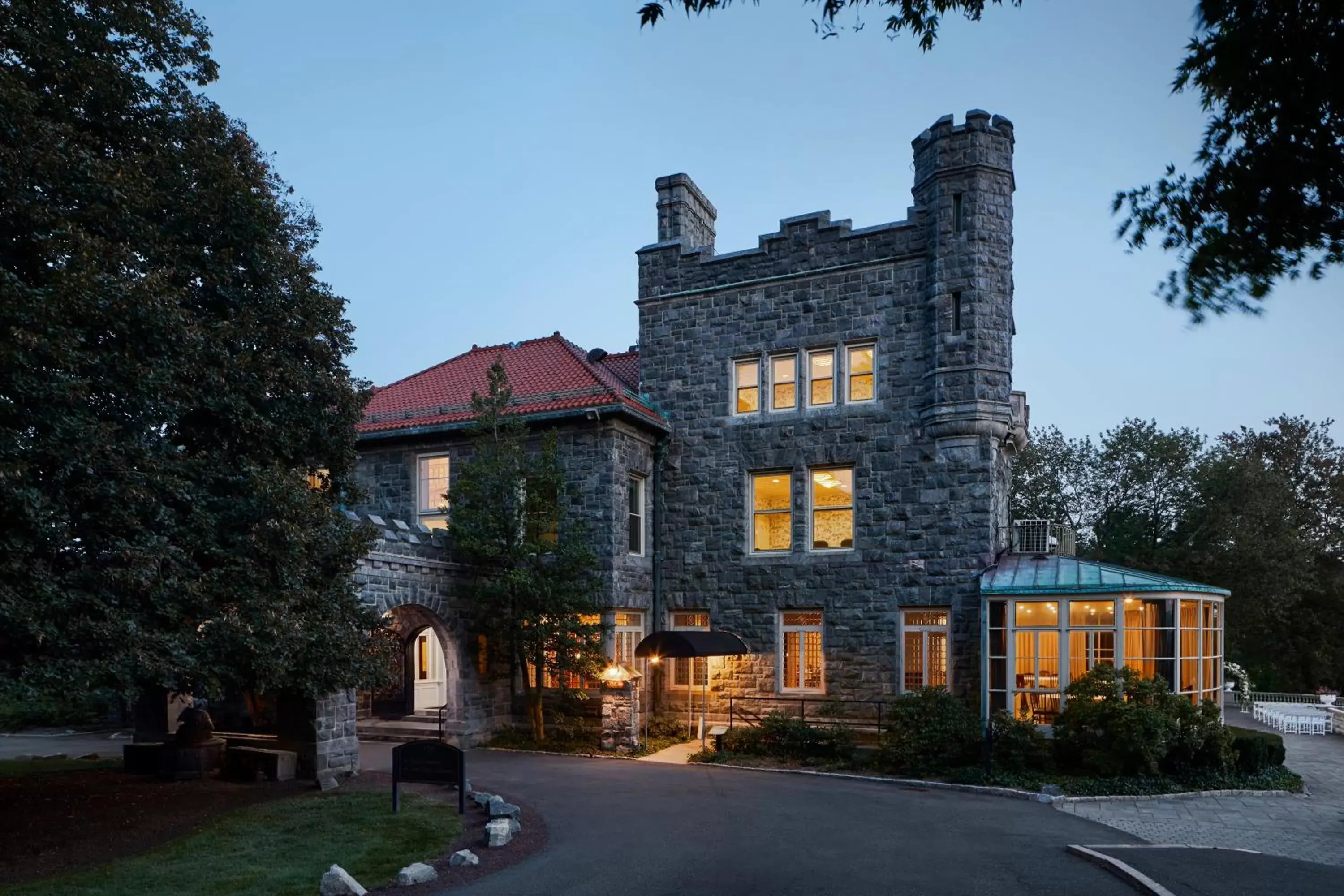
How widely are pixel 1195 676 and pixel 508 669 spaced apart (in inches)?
521

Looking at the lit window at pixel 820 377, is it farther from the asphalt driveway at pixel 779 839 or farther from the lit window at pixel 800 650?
the asphalt driveway at pixel 779 839

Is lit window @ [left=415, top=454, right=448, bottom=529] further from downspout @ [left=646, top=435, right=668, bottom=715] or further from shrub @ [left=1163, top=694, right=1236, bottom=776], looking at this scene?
shrub @ [left=1163, top=694, right=1236, bottom=776]

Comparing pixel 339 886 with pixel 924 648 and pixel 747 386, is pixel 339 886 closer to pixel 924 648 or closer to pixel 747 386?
pixel 924 648

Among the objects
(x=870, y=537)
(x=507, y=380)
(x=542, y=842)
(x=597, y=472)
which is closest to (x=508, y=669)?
(x=597, y=472)

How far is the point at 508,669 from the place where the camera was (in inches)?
775

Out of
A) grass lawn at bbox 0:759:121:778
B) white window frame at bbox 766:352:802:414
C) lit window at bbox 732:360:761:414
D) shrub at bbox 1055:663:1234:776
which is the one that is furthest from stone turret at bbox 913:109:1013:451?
grass lawn at bbox 0:759:121:778

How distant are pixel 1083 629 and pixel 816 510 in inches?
225

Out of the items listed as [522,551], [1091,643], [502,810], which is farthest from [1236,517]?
[502,810]

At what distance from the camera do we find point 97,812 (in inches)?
468

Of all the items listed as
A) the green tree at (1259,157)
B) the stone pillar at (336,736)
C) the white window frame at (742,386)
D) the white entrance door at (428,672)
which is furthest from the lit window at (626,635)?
the green tree at (1259,157)

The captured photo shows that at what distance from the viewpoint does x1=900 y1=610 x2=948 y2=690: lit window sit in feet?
60.2

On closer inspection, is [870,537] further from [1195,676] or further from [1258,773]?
[1258,773]

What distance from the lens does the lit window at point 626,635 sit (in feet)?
63.6

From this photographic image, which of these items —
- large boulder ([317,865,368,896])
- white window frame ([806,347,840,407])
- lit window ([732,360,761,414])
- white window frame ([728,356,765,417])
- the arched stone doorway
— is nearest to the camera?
large boulder ([317,865,368,896])
